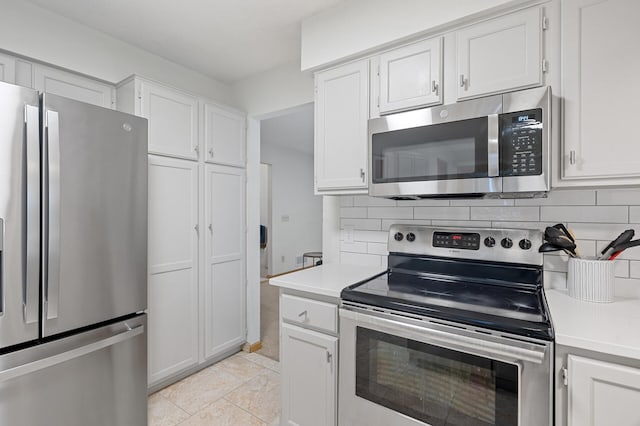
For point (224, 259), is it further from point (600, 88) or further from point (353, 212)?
point (600, 88)

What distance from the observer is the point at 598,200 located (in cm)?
143

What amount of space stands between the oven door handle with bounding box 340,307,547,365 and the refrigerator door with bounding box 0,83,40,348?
1393 mm

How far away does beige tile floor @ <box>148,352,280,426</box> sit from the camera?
1.99 m

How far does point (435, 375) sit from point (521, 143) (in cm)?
103

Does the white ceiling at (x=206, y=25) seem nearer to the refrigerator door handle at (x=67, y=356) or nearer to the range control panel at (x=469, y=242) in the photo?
the range control panel at (x=469, y=242)

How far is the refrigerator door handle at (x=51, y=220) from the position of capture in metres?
1.41

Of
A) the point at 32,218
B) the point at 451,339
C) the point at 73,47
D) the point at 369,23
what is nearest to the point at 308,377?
the point at 451,339

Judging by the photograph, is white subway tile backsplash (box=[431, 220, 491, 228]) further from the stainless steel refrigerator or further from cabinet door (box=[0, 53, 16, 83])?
cabinet door (box=[0, 53, 16, 83])

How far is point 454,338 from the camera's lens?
1.17 meters

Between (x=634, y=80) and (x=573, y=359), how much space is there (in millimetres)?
Answer: 1077

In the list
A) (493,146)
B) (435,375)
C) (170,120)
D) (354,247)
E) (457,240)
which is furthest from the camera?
(170,120)

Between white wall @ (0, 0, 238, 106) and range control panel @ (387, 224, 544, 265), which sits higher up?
white wall @ (0, 0, 238, 106)

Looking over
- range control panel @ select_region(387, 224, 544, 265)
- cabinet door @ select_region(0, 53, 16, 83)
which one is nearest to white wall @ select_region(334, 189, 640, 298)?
range control panel @ select_region(387, 224, 544, 265)

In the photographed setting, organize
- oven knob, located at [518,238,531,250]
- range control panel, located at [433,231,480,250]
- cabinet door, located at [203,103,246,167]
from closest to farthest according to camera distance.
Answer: oven knob, located at [518,238,531,250] < range control panel, located at [433,231,480,250] < cabinet door, located at [203,103,246,167]
